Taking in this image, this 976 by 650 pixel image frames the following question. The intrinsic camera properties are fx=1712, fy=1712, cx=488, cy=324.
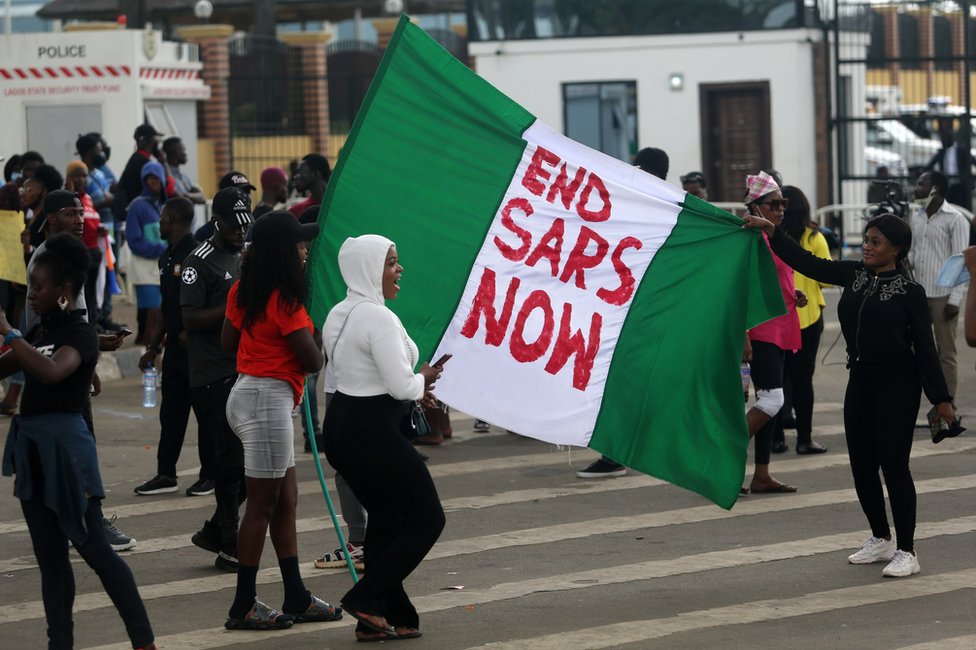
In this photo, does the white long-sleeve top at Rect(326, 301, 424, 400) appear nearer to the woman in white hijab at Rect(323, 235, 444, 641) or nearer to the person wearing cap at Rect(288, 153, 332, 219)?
the woman in white hijab at Rect(323, 235, 444, 641)

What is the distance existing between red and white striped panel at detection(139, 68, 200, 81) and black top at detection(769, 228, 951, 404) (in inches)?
692

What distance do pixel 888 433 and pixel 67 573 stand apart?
3979 mm

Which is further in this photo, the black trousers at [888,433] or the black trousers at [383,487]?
the black trousers at [888,433]

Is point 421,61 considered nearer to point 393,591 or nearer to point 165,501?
point 393,591

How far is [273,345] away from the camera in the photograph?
738 centimetres

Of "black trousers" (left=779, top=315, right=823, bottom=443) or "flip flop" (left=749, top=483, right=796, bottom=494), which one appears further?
"black trousers" (left=779, top=315, right=823, bottom=443)

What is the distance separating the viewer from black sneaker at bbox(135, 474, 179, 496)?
1089 centimetres

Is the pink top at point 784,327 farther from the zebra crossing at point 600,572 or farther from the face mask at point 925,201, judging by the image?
the face mask at point 925,201

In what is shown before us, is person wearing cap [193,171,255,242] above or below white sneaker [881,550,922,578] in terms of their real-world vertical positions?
above

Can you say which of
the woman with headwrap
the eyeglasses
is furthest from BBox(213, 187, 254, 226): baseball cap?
the eyeglasses

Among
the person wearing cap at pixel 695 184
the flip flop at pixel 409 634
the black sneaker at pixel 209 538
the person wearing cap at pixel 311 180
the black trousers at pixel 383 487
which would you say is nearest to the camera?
the black trousers at pixel 383 487

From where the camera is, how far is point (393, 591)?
721 centimetres

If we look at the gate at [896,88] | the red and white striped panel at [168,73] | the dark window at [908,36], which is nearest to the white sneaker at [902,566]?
the gate at [896,88]

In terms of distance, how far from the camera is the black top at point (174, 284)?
982cm
